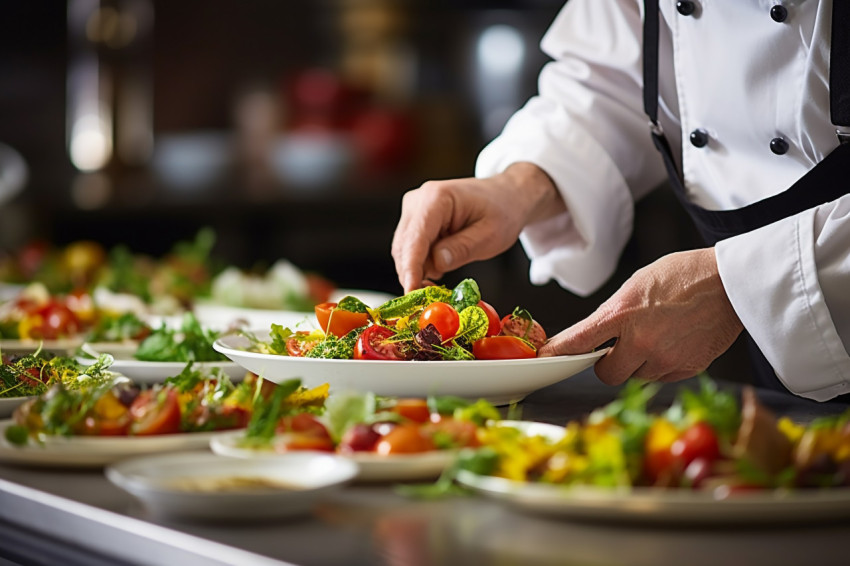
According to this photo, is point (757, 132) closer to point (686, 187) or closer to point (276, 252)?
point (686, 187)

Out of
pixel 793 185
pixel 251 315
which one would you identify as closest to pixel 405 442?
pixel 793 185

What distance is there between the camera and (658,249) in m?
3.86

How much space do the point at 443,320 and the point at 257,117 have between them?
4.35 m

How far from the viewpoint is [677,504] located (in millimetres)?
718

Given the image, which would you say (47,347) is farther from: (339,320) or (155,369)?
(339,320)

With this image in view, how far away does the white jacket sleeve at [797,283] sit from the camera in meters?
1.22

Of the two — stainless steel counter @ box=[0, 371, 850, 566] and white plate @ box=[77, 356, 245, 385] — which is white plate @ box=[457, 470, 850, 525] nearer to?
stainless steel counter @ box=[0, 371, 850, 566]

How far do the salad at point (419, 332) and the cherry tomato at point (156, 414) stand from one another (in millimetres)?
260

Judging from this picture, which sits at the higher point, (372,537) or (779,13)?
(779,13)

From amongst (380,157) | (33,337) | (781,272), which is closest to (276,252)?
(380,157)

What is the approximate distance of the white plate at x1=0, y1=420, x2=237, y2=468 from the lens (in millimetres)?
896

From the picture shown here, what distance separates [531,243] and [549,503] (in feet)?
3.98

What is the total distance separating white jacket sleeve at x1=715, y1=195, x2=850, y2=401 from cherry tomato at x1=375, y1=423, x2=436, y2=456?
0.51 m

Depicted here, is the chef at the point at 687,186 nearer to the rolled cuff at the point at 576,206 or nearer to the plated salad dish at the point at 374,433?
the rolled cuff at the point at 576,206
